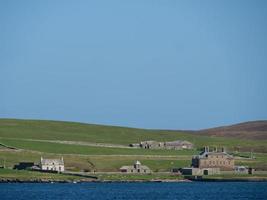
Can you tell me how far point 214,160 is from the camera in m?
162

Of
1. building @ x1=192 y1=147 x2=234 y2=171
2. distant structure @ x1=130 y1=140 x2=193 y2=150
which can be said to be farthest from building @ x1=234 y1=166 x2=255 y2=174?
distant structure @ x1=130 y1=140 x2=193 y2=150

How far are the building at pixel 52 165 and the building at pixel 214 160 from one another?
20.8m

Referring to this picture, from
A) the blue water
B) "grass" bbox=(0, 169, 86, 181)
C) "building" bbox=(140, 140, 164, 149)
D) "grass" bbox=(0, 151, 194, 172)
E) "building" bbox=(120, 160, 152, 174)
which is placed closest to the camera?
the blue water

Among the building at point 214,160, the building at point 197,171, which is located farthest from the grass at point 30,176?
the building at point 214,160

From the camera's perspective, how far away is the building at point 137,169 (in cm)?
15488

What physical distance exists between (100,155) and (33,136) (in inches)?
1152

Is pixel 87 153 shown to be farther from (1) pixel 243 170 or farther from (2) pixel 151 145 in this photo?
(1) pixel 243 170

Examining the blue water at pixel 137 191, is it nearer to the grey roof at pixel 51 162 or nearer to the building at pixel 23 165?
the building at pixel 23 165

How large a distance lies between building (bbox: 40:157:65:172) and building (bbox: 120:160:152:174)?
9.49 m

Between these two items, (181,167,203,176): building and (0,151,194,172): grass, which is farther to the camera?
(0,151,194,172): grass

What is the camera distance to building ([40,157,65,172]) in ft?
499

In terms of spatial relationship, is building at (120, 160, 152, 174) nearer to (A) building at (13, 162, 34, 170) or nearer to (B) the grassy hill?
(B) the grassy hill

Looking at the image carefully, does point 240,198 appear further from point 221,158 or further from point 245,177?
point 221,158

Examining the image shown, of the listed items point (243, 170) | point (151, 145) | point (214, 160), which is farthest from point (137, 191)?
point (151, 145)
